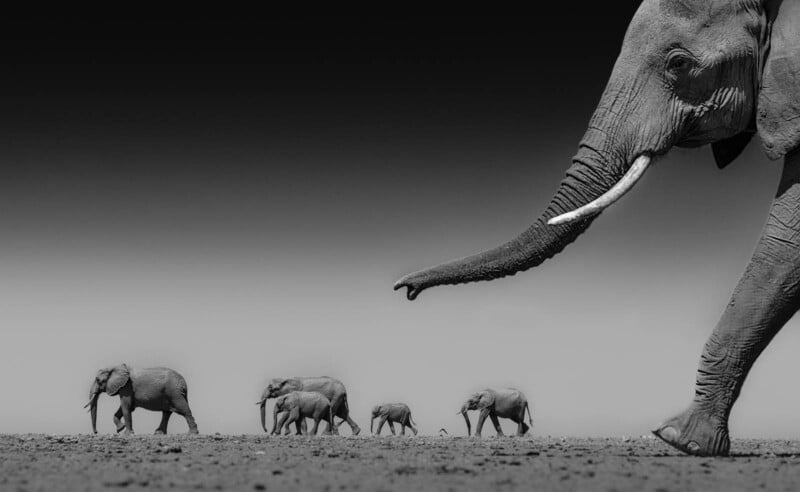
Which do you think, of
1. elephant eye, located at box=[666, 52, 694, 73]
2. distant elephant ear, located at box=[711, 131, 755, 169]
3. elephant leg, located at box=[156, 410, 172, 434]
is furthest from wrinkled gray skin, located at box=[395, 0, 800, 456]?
elephant leg, located at box=[156, 410, 172, 434]

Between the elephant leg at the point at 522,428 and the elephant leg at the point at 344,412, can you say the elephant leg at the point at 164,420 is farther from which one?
the elephant leg at the point at 522,428

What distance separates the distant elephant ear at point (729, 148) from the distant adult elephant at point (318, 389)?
20.4 metres

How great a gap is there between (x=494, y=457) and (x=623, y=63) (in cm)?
295

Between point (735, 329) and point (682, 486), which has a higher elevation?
point (735, 329)

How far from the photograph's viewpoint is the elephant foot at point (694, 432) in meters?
8.06

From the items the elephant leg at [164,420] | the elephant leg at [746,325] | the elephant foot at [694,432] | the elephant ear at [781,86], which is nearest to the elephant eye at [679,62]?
the elephant ear at [781,86]

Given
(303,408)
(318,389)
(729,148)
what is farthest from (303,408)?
(729,148)

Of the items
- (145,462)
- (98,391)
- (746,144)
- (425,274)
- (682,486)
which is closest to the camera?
(682,486)

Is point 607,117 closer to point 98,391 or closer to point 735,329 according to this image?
point 735,329

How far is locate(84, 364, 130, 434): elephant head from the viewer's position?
938 inches

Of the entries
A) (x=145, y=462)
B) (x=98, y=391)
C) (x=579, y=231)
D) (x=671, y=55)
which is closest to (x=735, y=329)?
(x=579, y=231)

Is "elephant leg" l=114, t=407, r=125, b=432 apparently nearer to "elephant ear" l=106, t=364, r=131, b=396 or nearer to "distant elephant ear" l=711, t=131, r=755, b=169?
"elephant ear" l=106, t=364, r=131, b=396

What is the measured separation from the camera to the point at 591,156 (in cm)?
798

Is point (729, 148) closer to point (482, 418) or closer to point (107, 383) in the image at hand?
point (107, 383)
